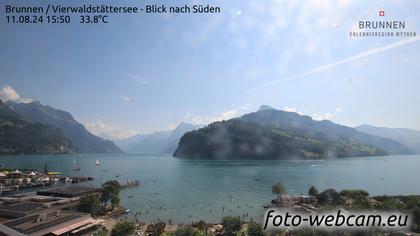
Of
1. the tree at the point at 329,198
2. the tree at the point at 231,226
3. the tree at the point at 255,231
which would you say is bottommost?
the tree at the point at 329,198

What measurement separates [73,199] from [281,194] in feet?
192

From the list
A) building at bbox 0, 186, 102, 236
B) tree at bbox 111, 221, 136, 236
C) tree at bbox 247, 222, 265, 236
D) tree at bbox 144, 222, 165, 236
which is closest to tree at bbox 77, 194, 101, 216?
building at bbox 0, 186, 102, 236

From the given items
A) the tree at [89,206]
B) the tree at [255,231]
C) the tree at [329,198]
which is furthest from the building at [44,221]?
the tree at [329,198]

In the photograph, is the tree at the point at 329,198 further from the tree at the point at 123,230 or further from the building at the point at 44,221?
the building at the point at 44,221

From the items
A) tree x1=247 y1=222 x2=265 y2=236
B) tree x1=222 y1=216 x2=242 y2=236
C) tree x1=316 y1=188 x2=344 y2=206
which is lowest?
tree x1=316 y1=188 x2=344 y2=206

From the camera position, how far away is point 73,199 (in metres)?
83.1

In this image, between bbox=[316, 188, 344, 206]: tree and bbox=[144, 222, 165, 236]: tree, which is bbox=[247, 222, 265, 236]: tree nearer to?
bbox=[144, 222, 165, 236]: tree

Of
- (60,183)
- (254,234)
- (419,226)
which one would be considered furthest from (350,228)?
(60,183)

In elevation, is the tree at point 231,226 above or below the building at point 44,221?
below

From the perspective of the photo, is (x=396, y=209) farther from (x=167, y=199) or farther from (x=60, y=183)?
(x=60, y=183)

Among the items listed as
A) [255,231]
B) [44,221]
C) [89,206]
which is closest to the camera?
[255,231]

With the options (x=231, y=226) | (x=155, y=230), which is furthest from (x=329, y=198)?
(x=155, y=230)

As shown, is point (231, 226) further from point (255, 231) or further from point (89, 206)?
point (89, 206)

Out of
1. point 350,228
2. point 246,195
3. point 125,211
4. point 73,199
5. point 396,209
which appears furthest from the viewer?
point 246,195
